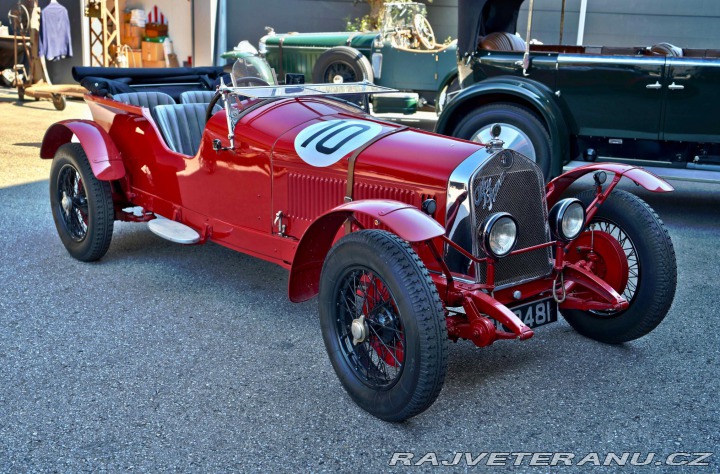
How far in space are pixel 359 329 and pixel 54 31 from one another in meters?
12.4

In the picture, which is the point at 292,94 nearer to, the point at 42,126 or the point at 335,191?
the point at 335,191

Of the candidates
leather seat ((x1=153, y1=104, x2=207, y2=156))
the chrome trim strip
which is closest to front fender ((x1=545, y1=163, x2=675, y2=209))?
leather seat ((x1=153, y1=104, x2=207, y2=156))

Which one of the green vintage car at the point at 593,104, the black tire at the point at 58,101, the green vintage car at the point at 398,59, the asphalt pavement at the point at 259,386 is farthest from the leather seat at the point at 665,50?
the black tire at the point at 58,101

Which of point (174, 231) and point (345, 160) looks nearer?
point (345, 160)

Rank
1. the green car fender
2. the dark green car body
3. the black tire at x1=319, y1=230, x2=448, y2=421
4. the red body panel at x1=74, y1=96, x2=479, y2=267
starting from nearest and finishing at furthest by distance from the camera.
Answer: the black tire at x1=319, y1=230, x2=448, y2=421 < the red body panel at x1=74, y1=96, x2=479, y2=267 < the green car fender < the dark green car body

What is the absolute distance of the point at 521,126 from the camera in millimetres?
6316

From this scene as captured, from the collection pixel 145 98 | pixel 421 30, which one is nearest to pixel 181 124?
pixel 145 98

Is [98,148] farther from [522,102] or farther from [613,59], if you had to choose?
[613,59]

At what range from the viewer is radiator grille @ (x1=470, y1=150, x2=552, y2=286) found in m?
3.13

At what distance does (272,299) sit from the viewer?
415cm

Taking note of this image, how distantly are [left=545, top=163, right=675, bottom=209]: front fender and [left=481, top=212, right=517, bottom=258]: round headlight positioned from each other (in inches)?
24.0

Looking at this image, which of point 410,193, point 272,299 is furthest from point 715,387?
point 272,299

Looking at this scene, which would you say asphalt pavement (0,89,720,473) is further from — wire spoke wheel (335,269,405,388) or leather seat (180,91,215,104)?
leather seat (180,91,215,104)

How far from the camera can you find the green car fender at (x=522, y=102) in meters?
6.19
